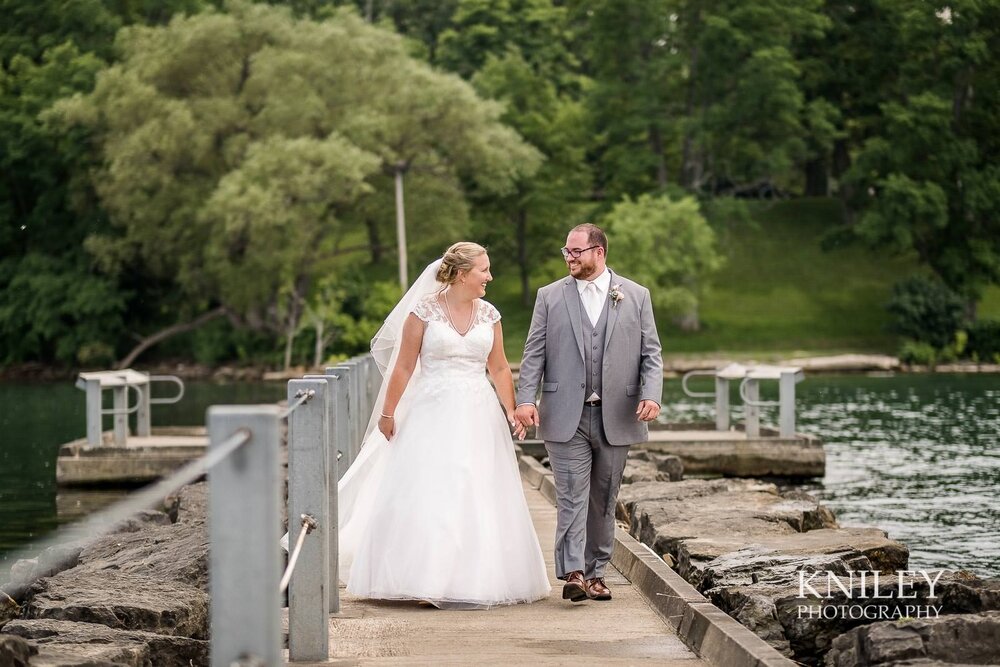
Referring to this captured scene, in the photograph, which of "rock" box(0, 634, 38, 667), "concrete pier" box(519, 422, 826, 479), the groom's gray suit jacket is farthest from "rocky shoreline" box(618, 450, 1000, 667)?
"concrete pier" box(519, 422, 826, 479)

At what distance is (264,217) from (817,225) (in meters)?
32.7

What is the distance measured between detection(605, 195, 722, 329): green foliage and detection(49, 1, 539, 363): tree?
4924mm

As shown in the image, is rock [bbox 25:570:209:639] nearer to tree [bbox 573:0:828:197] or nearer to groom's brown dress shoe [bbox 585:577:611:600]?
groom's brown dress shoe [bbox 585:577:611:600]

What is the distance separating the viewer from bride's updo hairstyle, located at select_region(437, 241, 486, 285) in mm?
8656

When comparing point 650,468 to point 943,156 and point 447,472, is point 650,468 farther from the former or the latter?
point 943,156

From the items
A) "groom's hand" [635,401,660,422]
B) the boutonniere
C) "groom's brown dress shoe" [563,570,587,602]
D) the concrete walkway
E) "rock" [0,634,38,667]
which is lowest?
the concrete walkway

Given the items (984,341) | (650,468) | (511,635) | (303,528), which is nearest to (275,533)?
(303,528)

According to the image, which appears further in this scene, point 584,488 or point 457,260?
point 457,260

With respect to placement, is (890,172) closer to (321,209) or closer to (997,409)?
(321,209)

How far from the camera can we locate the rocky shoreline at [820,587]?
6.43 meters

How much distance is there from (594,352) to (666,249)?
172ft

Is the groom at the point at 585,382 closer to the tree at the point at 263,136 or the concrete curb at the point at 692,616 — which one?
the concrete curb at the point at 692,616

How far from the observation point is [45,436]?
99.0ft

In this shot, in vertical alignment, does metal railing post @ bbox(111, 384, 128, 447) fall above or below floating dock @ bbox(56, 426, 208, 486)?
above
